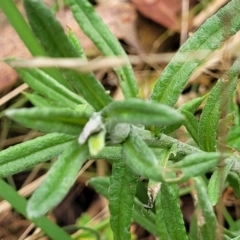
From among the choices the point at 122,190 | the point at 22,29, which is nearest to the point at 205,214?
the point at 122,190

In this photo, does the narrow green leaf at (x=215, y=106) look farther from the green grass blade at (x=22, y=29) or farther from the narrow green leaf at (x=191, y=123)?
the green grass blade at (x=22, y=29)

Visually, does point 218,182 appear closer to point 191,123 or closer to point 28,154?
point 191,123

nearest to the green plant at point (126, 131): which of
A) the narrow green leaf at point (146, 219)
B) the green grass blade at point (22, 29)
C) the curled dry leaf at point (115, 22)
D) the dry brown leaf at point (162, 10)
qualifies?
the green grass blade at point (22, 29)

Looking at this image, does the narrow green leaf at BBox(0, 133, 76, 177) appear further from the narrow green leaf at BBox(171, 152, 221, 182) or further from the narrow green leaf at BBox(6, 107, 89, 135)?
the narrow green leaf at BBox(171, 152, 221, 182)

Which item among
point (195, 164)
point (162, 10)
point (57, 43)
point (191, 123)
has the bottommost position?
point (162, 10)

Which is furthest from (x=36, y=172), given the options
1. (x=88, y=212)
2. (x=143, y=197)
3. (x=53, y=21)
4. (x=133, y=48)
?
(x=53, y=21)

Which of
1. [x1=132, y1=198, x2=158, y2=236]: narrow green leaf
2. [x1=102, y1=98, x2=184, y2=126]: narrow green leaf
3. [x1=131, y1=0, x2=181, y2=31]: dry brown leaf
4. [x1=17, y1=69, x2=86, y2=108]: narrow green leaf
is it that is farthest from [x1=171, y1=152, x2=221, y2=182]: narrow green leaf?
[x1=131, y1=0, x2=181, y2=31]: dry brown leaf

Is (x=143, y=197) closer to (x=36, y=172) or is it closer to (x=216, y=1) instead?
(x=36, y=172)
